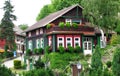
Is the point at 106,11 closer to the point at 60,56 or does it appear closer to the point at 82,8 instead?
the point at 82,8

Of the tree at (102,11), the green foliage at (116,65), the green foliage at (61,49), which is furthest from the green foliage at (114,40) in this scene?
the green foliage at (116,65)

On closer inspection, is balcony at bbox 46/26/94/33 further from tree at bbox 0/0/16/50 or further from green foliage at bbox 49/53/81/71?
tree at bbox 0/0/16/50

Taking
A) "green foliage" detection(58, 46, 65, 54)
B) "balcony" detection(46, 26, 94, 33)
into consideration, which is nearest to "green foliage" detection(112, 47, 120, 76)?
"green foliage" detection(58, 46, 65, 54)

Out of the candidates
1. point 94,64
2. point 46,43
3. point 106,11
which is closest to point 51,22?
point 46,43

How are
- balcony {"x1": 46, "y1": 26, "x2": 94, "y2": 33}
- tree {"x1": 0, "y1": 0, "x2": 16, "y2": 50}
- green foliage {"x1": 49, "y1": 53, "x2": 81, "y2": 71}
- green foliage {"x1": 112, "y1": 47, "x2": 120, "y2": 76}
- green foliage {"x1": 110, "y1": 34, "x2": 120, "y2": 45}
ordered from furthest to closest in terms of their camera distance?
tree {"x1": 0, "y1": 0, "x2": 16, "y2": 50}
green foliage {"x1": 110, "y1": 34, "x2": 120, "y2": 45}
balcony {"x1": 46, "y1": 26, "x2": 94, "y2": 33}
green foliage {"x1": 49, "y1": 53, "x2": 81, "y2": 71}
green foliage {"x1": 112, "y1": 47, "x2": 120, "y2": 76}

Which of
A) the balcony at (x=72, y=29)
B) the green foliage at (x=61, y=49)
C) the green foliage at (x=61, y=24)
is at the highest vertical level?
the green foliage at (x=61, y=24)

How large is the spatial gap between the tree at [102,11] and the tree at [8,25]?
32.5 metres

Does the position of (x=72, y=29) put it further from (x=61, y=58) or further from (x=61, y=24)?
(x=61, y=58)

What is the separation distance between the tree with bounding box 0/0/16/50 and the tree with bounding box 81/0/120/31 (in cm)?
3246

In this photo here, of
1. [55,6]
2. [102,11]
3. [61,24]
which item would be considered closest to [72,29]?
[61,24]

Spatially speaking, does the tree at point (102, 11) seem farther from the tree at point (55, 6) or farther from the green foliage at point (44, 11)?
the green foliage at point (44, 11)

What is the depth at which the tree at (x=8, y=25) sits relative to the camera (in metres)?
83.2

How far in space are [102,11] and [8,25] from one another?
34162 mm

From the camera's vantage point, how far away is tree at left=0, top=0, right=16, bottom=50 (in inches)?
3278
